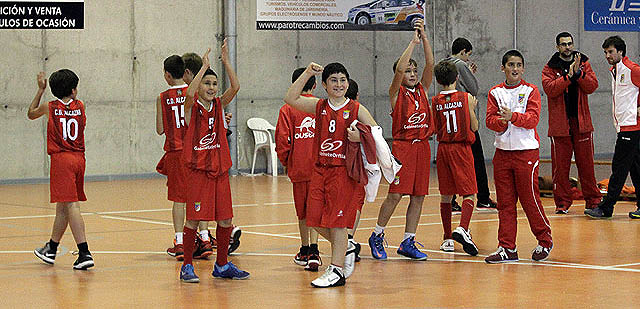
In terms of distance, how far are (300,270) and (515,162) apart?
6.78 feet

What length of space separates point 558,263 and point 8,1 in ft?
37.6

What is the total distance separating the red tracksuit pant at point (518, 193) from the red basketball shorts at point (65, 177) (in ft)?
11.9

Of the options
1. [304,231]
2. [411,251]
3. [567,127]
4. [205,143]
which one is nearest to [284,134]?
[304,231]

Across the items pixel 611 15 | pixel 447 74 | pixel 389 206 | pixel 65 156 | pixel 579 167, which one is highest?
pixel 611 15

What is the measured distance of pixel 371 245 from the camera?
9.04 m

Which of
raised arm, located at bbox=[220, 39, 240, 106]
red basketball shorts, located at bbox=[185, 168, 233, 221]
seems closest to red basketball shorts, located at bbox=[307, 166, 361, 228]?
red basketball shorts, located at bbox=[185, 168, 233, 221]

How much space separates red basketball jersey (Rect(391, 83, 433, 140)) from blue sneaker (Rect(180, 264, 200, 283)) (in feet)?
7.65

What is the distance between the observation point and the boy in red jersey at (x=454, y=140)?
9.41 meters

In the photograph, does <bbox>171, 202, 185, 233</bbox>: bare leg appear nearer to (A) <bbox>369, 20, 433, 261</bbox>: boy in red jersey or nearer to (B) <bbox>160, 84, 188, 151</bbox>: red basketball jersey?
(B) <bbox>160, 84, 188, 151</bbox>: red basketball jersey

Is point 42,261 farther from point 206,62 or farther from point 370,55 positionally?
point 370,55

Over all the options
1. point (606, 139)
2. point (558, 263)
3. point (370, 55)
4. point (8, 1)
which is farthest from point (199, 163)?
point (606, 139)

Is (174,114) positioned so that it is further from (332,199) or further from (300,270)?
(332,199)

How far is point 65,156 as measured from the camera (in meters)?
8.66

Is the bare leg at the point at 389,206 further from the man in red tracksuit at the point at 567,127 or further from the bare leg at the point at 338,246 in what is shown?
the man in red tracksuit at the point at 567,127
